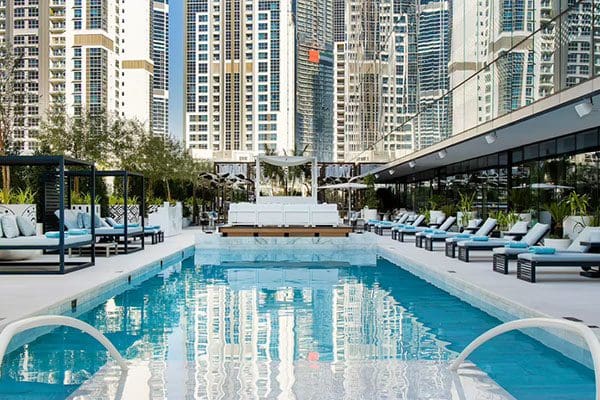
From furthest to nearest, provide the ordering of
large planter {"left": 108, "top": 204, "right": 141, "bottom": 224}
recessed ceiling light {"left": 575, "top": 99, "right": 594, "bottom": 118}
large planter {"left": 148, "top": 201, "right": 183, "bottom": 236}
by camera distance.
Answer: large planter {"left": 148, "top": 201, "right": 183, "bottom": 236} → large planter {"left": 108, "top": 204, "right": 141, "bottom": 224} → recessed ceiling light {"left": 575, "top": 99, "right": 594, "bottom": 118}

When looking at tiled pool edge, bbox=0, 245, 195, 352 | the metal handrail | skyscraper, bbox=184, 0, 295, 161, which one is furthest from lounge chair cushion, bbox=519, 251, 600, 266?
skyscraper, bbox=184, 0, 295, 161

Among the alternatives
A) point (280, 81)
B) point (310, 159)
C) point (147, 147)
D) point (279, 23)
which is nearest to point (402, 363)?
point (310, 159)

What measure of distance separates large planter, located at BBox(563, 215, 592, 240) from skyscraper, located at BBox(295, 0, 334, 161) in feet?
129

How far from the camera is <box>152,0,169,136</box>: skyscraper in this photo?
73625 millimetres

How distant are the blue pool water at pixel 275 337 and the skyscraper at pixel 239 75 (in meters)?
49.2

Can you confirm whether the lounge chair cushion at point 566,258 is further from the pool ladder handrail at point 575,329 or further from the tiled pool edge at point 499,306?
the pool ladder handrail at point 575,329

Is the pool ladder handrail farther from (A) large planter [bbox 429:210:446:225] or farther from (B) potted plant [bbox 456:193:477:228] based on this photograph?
(A) large planter [bbox 429:210:446:225]

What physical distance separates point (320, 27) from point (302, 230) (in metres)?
50.2

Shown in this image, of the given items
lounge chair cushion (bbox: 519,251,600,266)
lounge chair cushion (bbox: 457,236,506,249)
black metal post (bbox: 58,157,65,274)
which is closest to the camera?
lounge chair cushion (bbox: 519,251,600,266)

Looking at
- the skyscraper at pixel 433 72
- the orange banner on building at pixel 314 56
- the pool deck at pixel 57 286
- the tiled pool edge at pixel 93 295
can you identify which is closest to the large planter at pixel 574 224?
the skyscraper at pixel 433 72

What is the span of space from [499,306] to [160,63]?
8239 cm

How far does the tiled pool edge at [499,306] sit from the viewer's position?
560 cm

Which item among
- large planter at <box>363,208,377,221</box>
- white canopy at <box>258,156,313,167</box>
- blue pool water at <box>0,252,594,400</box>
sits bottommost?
blue pool water at <box>0,252,594,400</box>

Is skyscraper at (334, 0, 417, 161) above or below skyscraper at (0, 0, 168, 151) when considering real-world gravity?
below
